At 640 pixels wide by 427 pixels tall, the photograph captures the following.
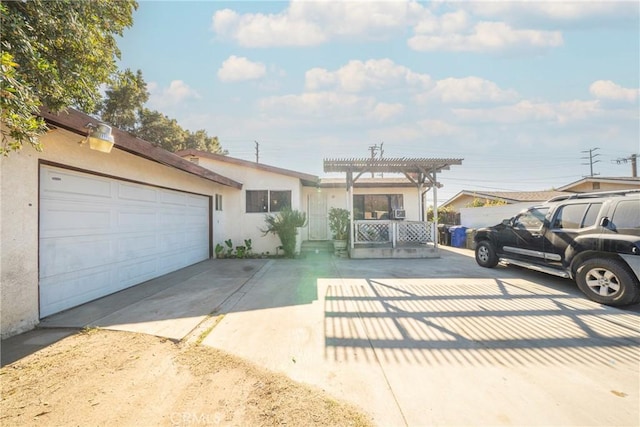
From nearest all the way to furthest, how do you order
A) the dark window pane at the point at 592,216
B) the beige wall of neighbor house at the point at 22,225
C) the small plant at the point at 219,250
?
the beige wall of neighbor house at the point at 22,225, the dark window pane at the point at 592,216, the small plant at the point at 219,250

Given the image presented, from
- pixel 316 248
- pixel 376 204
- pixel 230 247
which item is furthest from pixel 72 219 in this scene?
pixel 376 204

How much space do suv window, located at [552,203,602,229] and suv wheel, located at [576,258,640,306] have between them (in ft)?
2.69

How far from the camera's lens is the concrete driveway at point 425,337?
6.77 ft

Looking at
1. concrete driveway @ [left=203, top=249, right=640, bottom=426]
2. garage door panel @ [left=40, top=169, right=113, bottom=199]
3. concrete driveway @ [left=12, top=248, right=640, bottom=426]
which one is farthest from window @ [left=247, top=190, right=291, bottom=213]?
garage door panel @ [left=40, top=169, right=113, bottom=199]

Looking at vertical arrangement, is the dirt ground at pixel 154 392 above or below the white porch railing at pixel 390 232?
below

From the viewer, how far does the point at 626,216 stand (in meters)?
4.32

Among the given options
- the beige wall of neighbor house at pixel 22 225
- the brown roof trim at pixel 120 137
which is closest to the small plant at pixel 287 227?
the brown roof trim at pixel 120 137

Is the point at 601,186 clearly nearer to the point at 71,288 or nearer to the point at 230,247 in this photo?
the point at 230,247

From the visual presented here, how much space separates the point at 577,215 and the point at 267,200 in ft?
29.1

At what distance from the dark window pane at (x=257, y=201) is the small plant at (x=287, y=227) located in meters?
0.80

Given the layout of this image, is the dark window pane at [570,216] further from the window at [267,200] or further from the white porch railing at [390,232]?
the window at [267,200]

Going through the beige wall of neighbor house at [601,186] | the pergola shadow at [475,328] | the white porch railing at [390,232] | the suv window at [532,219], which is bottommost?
the pergola shadow at [475,328]

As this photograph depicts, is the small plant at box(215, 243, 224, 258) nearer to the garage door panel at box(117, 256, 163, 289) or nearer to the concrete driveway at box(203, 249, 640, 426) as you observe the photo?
the garage door panel at box(117, 256, 163, 289)

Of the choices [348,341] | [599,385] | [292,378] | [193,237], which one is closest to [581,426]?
[599,385]
